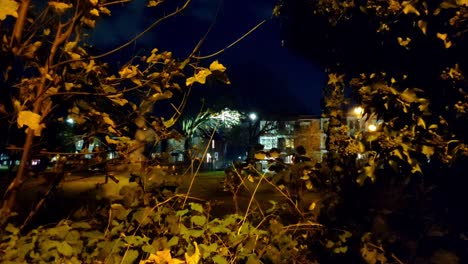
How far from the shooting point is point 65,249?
3211 mm

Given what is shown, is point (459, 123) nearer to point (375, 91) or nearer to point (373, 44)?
point (375, 91)

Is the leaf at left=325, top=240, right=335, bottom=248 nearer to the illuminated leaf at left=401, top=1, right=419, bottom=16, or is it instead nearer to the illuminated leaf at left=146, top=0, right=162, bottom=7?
the illuminated leaf at left=401, top=1, right=419, bottom=16

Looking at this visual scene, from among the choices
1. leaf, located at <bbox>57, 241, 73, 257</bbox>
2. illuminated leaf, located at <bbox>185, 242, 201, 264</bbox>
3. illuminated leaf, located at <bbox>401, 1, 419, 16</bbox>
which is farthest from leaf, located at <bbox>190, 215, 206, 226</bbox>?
illuminated leaf, located at <bbox>401, 1, 419, 16</bbox>

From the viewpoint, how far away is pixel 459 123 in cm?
327

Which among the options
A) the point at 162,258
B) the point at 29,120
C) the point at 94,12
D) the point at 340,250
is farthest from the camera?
the point at 340,250

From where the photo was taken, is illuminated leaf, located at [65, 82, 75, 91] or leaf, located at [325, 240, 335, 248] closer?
illuminated leaf, located at [65, 82, 75, 91]

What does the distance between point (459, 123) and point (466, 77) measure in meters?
0.33

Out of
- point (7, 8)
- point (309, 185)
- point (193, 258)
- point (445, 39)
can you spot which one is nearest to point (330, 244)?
point (309, 185)

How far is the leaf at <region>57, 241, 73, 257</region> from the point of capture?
10.5 ft

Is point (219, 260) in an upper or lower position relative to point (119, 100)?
lower

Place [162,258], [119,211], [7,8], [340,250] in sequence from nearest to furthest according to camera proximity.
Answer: [7,8] → [162,258] → [119,211] → [340,250]

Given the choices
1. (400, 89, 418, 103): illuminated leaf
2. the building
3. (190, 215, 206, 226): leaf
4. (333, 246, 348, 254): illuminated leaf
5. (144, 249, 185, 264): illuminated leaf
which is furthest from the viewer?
the building

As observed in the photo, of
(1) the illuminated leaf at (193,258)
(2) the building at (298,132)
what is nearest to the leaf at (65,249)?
(1) the illuminated leaf at (193,258)

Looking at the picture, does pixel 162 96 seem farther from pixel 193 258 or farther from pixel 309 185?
pixel 309 185
